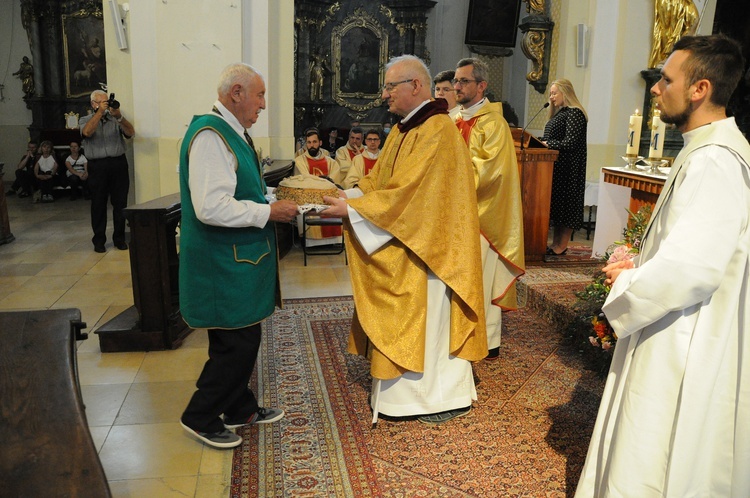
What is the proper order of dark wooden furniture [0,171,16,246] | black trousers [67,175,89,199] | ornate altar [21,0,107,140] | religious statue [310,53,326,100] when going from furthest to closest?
ornate altar [21,0,107,140] → religious statue [310,53,326,100] → black trousers [67,175,89,199] → dark wooden furniture [0,171,16,246]

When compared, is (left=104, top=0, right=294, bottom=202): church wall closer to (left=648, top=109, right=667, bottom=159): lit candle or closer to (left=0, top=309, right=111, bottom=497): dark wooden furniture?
(left=648, top=109, right=667, bottom=159): lit candle

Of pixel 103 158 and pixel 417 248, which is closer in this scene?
pixel 417 248

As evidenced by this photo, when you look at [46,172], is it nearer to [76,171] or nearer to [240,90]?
[76,171]

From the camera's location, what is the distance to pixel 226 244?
9.48 feet

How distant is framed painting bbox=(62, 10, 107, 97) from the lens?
14297 mm

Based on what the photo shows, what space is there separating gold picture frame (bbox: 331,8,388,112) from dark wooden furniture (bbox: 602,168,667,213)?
29.4ft

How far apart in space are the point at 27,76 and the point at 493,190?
1379cm

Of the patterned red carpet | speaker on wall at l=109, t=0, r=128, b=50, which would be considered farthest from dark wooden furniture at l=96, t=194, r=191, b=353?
speaker on wall at l=109, t=0, r=128, b=50

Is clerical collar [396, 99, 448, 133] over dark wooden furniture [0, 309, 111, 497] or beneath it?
over

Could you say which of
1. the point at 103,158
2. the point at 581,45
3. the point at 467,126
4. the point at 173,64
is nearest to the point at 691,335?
the point at 467,126

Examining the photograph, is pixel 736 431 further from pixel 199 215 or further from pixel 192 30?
pixel 192 30

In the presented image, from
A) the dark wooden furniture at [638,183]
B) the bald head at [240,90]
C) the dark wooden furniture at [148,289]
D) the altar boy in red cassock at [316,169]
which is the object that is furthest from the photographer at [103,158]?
the dark wooden furniture at [638,183]

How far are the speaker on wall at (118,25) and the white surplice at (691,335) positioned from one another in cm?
723

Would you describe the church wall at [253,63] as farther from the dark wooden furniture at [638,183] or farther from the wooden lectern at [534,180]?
the dark wooden furniture at [638,183]
